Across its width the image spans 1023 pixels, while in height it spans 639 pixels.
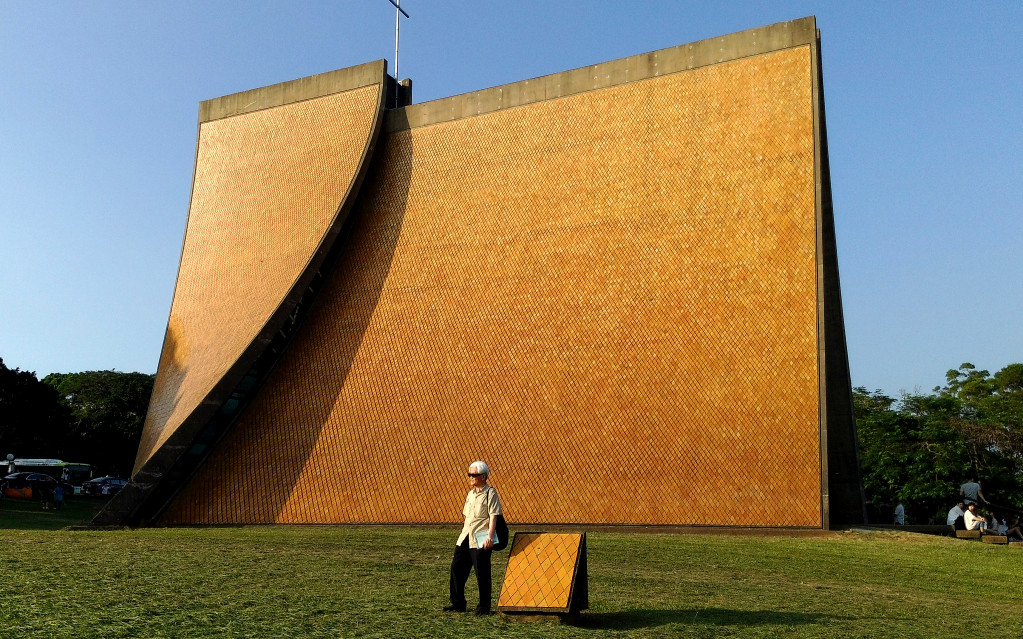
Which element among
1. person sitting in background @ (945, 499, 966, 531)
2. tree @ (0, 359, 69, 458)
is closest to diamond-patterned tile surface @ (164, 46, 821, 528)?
person sitting in background @ (945, 499, 966, 531)

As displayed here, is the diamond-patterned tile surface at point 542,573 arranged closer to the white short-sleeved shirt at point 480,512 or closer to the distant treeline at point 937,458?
the white short-sleeved shirt at point 480,512

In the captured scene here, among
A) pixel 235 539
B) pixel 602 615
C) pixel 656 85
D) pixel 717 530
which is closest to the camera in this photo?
pixel 602 615

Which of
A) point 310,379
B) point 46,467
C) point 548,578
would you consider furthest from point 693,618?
point 46,467

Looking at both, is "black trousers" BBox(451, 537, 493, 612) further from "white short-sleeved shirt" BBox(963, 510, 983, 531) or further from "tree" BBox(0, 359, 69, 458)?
→ "tree" BBox(0, 359, 69, 458)

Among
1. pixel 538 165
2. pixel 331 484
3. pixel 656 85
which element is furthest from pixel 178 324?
pixel 656 85

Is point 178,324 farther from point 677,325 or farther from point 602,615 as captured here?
point 602,615

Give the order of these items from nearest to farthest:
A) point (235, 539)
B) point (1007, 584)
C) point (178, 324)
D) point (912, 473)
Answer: point (1007, 584)
point (235, 539)
point (178, 324)
point (912, 473)

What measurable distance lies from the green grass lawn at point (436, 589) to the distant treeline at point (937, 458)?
19221mm

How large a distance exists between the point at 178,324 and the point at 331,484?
7.11 m

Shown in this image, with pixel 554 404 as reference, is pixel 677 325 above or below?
above

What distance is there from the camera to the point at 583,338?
15.6m

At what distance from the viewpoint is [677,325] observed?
49.2 feet

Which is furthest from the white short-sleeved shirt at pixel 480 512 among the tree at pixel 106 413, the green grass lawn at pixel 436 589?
the tree at pixel 106 413

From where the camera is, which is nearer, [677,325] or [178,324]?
[677,325]
